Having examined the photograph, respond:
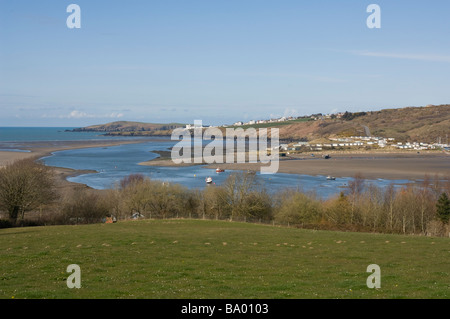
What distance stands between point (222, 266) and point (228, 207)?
3179cm

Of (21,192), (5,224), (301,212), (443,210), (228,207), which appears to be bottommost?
(228,207)

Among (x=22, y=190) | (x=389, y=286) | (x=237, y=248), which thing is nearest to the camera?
(x=389, y=286)

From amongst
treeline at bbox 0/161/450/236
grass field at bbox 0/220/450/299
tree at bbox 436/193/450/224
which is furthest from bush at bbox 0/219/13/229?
tree at bbox 436/193/450/224

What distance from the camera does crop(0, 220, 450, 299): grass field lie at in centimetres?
1145

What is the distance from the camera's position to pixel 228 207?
47.4 m

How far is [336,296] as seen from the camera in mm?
10781

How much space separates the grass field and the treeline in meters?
14.5

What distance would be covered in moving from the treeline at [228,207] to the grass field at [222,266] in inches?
571

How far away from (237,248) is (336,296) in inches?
401

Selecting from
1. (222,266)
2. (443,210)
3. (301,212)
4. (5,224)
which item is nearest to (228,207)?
(301,212)

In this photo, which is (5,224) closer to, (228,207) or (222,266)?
(228,207)

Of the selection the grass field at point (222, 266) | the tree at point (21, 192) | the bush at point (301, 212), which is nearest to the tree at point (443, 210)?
the bush at point (301, 212)
